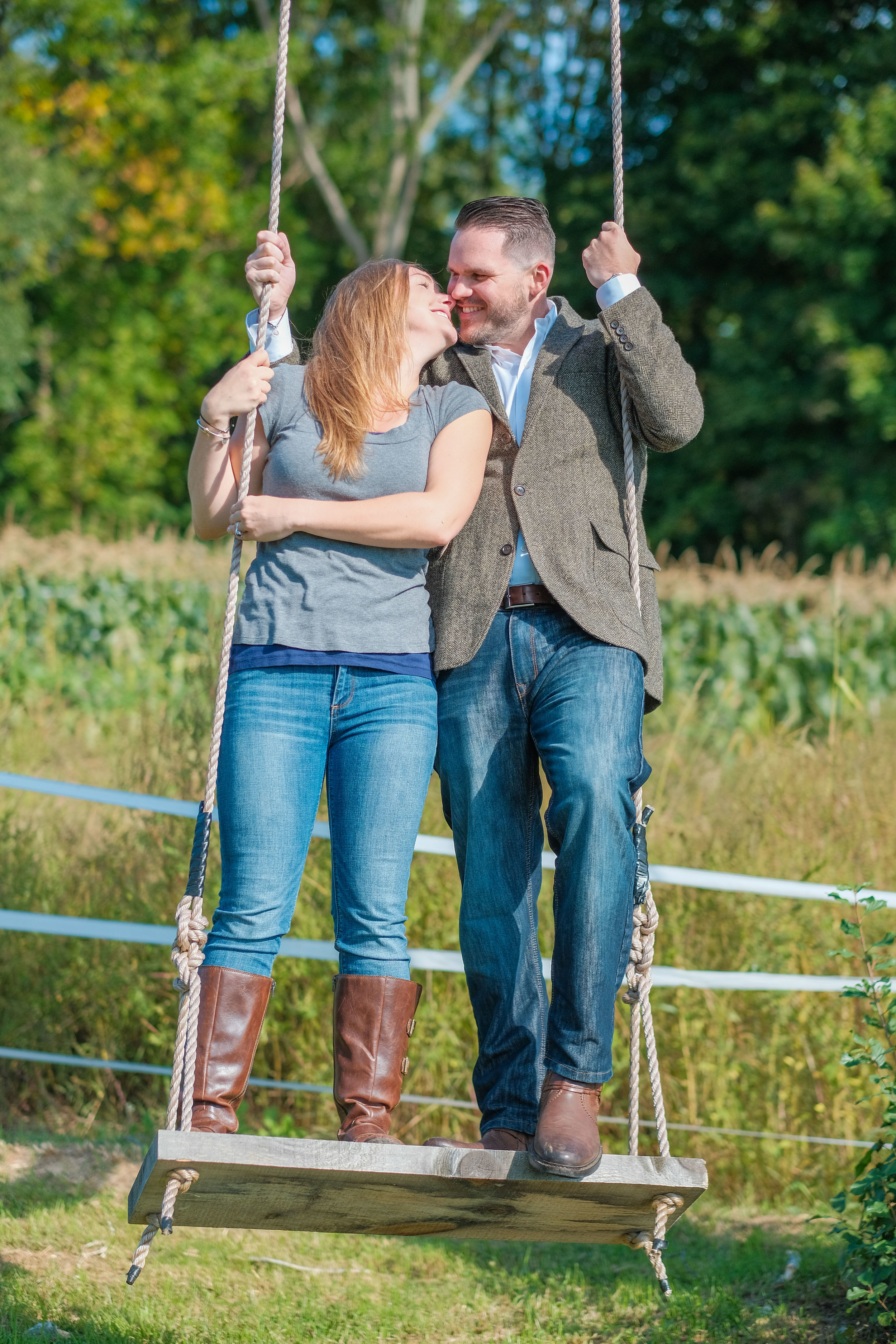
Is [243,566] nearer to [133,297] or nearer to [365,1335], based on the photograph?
[365,1335]

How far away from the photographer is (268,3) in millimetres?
21750

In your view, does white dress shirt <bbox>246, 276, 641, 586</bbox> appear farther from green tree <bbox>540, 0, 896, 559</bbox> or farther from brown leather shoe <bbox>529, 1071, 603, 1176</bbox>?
green tree <bbox>540, 0, 896, 559</bbox>

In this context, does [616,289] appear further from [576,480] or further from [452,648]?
[452,648]

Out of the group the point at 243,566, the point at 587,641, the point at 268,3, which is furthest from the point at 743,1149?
the point at 268,3

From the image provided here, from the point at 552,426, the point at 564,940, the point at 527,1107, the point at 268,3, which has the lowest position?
the point at 527,1107

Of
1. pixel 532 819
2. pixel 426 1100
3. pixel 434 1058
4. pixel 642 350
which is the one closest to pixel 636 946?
pixel 532 819

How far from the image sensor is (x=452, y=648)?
3105 millimetres

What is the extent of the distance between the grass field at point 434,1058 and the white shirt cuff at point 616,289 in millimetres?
2482

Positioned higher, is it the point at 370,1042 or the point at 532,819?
the point at 532,819

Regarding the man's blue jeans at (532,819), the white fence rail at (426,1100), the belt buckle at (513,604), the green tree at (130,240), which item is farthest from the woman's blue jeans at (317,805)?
the green tree at (130,240)

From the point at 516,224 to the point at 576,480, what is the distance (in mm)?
624

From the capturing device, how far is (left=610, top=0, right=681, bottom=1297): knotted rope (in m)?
2.81

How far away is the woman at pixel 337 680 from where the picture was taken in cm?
284

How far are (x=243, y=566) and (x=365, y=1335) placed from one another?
15.8ft
